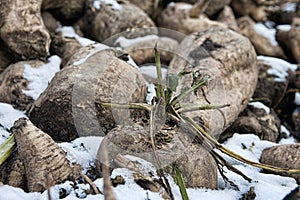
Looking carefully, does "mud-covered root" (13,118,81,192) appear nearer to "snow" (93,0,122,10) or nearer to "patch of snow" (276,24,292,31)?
"snow" (93,0,122,10)

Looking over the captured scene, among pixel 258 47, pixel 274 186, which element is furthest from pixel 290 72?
pixel 274 186

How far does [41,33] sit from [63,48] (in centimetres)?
21

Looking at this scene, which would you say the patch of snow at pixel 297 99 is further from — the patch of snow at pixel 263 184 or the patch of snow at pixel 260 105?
the patch of snow at pixel 263 184

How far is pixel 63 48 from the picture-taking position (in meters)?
2.34

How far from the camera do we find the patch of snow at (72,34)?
2.41 m

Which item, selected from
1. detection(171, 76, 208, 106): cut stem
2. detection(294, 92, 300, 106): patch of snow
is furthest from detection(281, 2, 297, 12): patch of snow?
detection(171, 76, 208, 106): cut stem

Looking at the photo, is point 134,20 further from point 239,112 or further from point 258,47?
point 258,47

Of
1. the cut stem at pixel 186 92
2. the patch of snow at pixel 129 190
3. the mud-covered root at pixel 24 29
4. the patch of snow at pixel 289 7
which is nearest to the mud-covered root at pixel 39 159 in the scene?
the patch of snow at pixel 129 190

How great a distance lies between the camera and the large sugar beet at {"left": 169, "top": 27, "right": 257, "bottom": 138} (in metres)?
2.11

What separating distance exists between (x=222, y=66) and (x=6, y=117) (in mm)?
1123

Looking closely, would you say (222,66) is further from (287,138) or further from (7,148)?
(7,148)

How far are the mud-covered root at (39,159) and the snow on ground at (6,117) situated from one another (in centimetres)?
17

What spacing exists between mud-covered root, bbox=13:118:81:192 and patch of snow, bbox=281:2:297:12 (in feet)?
8.86

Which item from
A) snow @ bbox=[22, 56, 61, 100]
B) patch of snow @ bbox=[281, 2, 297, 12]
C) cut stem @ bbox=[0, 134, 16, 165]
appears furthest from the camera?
patch of snow @ bbox=[281, 2, 297, 12]
